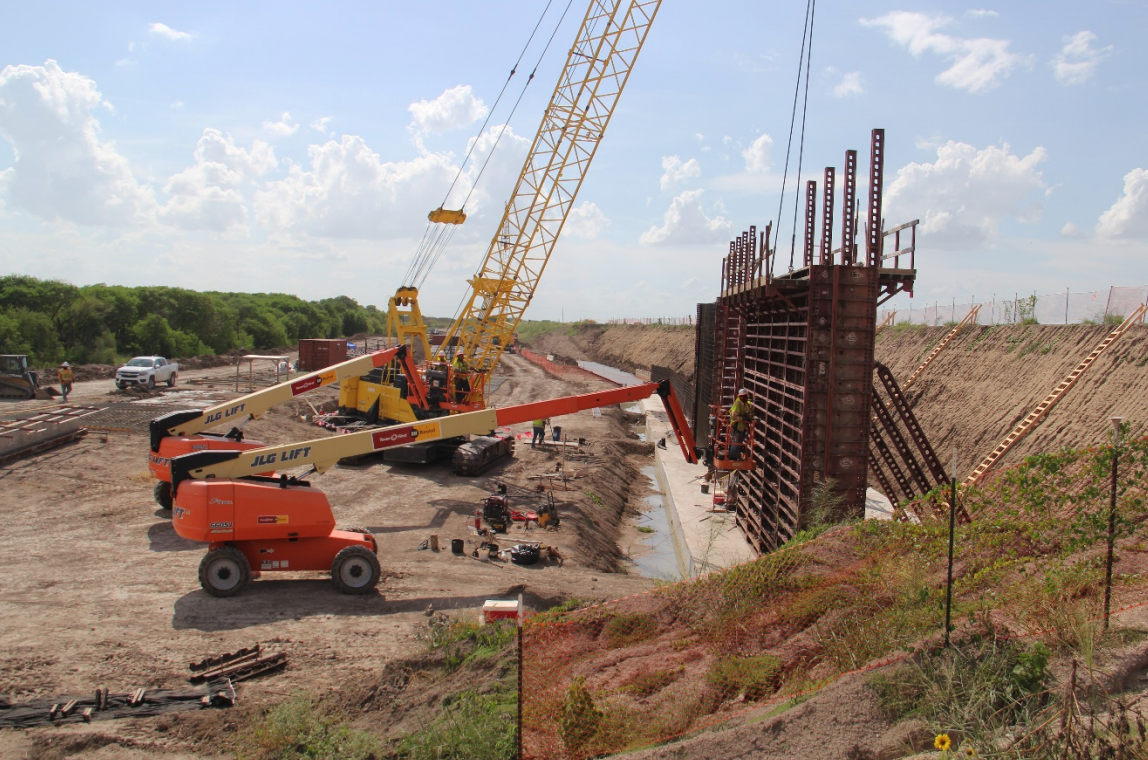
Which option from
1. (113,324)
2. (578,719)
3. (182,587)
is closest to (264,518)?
(182,587)

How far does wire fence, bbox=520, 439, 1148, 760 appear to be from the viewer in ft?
18.5

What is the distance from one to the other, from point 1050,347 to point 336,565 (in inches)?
777

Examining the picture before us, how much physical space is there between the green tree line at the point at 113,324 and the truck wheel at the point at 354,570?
41916mm

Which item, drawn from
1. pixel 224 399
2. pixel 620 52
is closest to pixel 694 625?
pixel 620 52

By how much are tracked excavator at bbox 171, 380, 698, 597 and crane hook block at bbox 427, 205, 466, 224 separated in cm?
1938

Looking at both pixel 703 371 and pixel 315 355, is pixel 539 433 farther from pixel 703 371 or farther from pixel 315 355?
pixel 315 355

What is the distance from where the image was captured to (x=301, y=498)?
35.7 feet

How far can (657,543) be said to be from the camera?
19.3m

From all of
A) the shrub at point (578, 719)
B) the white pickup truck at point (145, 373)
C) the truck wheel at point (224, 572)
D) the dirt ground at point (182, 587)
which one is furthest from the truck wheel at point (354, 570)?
the white pickup truck at point (145, 373)

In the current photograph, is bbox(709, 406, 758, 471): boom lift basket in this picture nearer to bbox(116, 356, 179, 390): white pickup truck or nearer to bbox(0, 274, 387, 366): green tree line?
bbox(116, 356, 179, 390): white pickup truck

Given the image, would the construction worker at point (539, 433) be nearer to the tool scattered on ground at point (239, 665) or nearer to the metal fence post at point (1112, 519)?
the tool scattered on ground at point (239, 665)

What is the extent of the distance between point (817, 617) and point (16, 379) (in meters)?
34.0

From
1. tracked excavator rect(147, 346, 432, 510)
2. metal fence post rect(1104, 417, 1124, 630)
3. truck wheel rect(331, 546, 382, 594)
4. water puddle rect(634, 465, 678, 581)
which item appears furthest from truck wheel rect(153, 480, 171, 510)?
metal fence post rect(1104, 417, 1124, 630)

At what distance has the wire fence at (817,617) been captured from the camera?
18.5 ft
